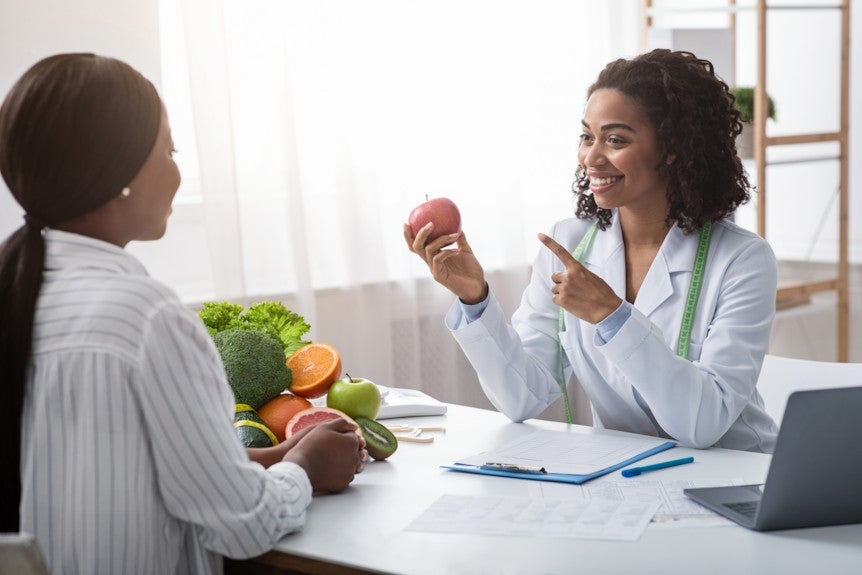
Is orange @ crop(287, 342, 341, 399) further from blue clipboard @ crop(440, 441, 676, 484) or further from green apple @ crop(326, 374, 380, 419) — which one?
blue clipboard @ crop(440, 441, 676, 484)

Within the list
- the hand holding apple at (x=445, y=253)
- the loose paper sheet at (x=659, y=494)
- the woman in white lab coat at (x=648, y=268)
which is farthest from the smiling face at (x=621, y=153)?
the loose paper sheet at (x=659, y=494)

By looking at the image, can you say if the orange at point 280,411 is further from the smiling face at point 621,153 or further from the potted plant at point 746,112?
the potted plant at point 746,112

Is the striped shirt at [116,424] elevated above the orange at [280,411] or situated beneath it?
elevated above

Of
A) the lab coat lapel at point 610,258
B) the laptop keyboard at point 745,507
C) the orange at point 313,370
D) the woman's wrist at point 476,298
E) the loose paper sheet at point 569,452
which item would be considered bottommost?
the loose paper sheet at point 569,452

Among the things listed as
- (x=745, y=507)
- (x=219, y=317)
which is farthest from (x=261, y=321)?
(x=745, y=507)

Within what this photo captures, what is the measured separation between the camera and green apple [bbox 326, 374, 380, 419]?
1.82 metres

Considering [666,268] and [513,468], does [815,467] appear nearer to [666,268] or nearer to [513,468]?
[513,468]

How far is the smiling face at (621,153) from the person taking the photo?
211 cm

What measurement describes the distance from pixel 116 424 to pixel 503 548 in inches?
19.1

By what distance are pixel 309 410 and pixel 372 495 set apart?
253 mm

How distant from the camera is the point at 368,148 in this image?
308cm

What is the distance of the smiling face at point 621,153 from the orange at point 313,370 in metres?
0.64

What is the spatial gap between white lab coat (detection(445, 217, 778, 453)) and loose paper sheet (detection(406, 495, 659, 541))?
393mm

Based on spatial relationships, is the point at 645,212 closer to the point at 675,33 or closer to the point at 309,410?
the point at 309,410
